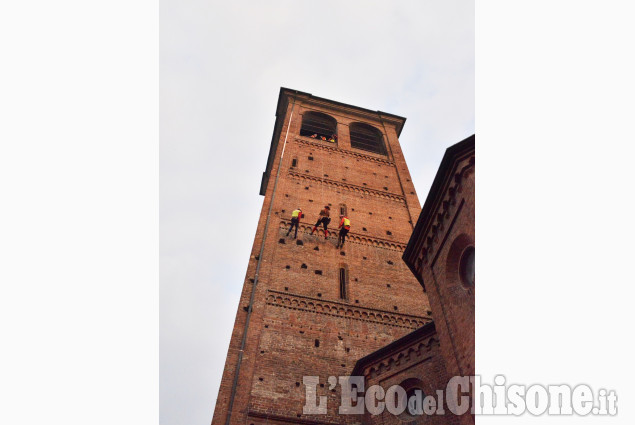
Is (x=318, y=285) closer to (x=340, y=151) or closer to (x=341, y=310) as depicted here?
(x=341, y=310)

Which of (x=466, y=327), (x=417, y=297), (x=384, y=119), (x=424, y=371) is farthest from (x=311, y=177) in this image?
(x=466, y=327)

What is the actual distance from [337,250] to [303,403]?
574cm

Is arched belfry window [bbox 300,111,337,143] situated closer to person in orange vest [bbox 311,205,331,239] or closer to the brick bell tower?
the brick bell tower

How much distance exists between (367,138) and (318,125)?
102 inches

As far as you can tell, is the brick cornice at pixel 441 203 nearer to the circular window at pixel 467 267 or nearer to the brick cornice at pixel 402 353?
the circular window at pixel 467 267

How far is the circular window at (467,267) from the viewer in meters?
7.70

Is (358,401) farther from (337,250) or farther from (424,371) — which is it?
(337,250)

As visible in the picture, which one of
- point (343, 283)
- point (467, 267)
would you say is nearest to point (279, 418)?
point (467, 267)

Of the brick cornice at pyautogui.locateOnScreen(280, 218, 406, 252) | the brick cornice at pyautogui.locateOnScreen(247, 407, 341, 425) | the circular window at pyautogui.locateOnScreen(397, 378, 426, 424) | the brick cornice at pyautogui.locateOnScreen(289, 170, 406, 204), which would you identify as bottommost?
the brick cornice at pyautogui.locateOnScreen(247, 407, 341, 425)

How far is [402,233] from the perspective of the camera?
1656cm

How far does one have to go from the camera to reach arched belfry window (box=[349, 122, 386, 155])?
23125 millimetres

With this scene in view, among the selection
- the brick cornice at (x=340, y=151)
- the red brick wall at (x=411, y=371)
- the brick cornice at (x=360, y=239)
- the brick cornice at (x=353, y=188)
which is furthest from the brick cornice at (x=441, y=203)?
the brick cornice at (x=340, y=151)

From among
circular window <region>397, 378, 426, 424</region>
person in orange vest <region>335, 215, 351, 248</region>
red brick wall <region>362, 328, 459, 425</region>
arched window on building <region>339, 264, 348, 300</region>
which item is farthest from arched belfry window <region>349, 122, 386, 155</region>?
circular window <region>397, 378, 426, 424</region>

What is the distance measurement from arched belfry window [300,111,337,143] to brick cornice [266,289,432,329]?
1146 cm
